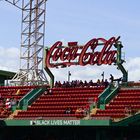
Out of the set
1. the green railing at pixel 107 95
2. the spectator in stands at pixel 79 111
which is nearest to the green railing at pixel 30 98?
the spectator in stands at pixel 79 111

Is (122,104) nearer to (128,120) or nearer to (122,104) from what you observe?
(122,104)

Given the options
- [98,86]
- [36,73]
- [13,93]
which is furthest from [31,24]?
[98,86]

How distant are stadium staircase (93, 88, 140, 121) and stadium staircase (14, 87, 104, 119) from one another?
215 cm

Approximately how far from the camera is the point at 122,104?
4416 cm

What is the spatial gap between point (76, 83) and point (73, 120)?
8.93 metres

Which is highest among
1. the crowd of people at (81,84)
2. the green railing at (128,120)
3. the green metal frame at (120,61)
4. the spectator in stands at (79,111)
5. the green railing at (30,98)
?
the green metal frame at (120,61)

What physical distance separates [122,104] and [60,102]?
6.02 metres

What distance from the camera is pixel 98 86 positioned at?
49.2 meters

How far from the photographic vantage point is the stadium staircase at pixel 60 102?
45938 millimetres

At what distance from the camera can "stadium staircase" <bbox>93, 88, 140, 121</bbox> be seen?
42.0 metres

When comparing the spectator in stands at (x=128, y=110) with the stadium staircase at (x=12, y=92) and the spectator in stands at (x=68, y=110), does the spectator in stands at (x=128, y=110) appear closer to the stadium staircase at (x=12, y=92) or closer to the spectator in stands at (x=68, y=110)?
the spectator in stands at (x=68, y=110)

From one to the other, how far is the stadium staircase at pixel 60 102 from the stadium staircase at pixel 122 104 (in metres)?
2.15

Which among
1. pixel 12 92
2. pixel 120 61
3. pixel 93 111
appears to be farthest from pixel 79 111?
pixel 12 92
